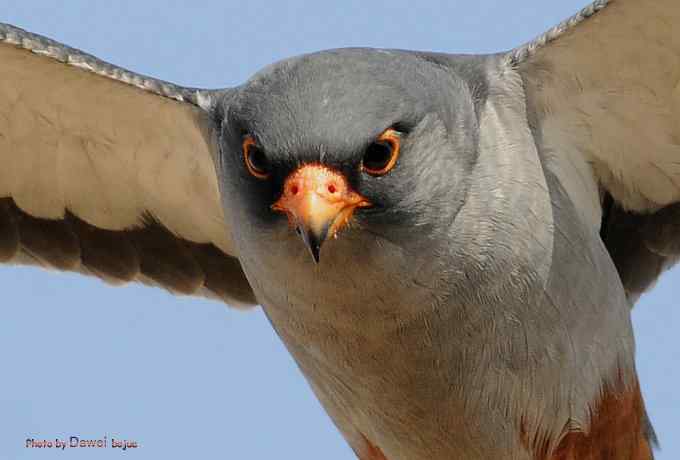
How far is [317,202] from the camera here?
6.47 meters

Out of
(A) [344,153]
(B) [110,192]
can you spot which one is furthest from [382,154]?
A: (B) [110,192]

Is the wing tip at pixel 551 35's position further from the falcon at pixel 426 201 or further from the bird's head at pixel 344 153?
the bird's head at pixel 344 153

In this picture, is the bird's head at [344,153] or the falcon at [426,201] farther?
the falcon at [426,201]

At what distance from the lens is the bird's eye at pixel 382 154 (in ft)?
21.9

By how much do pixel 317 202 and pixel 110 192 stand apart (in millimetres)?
3816

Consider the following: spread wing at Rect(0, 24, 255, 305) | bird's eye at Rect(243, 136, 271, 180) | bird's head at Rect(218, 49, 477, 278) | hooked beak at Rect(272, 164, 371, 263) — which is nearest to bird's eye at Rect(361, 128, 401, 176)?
bird's head at Rect(218, 49, 477, 278)

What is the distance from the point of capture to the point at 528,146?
25.8ft

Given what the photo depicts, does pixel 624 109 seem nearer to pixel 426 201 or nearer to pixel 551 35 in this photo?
pixel 551 35

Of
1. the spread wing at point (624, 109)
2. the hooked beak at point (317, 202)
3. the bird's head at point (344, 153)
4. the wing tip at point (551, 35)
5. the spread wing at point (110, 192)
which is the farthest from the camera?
the spread wing at point (110, 192)

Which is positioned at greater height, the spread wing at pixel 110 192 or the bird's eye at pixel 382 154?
the spread wing at pixel 110 192

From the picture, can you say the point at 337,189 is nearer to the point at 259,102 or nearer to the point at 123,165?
→ the point at 259,102

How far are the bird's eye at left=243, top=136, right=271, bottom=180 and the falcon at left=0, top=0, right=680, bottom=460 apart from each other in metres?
0.01

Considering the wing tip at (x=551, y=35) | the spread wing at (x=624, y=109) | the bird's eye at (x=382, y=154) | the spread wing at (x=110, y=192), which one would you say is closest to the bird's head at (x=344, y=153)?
the bird's eye at (x=382, y=154)

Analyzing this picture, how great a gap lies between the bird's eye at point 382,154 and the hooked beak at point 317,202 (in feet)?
0.44
